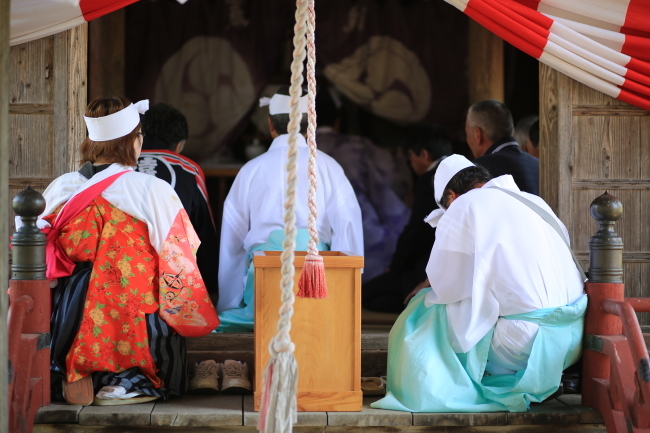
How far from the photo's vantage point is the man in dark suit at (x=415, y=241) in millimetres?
5086

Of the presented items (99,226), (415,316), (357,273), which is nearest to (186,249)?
(99,226)

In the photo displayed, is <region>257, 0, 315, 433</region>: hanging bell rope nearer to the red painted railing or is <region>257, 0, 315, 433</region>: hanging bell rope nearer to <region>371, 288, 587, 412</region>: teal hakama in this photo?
<region>371, 288, 587, 412</region>: teal hakama

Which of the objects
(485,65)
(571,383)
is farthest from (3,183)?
(485,65)

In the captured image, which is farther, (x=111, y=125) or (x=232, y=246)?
(x=232, y=246)

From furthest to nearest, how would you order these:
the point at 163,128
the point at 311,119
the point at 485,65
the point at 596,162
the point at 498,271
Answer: the point at 485,65 → the point at 163,128 → the point at 596,162 → the point at 498,271 → the point at 311,119

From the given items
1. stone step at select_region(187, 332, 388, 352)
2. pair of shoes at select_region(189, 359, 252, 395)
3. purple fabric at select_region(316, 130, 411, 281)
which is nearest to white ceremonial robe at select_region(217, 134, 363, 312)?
stone step at select_region(187, 332, 388, 352)

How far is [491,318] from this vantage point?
335cm

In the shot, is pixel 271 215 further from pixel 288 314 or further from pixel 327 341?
pixel 288 314

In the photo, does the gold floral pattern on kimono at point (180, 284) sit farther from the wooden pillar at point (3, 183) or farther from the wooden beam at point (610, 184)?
the wooden beam at point (610, 184)

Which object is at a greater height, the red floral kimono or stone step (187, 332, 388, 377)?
the red floral kimono

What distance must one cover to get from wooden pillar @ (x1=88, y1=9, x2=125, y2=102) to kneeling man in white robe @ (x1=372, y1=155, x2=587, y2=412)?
407cm

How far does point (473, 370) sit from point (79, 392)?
1.80 m

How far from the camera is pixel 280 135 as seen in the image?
4.71 m

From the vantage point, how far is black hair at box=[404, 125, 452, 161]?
567 cm
